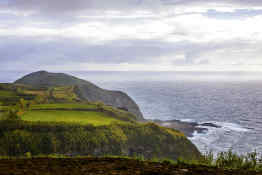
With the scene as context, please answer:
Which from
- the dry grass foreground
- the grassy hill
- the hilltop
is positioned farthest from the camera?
the hilltop

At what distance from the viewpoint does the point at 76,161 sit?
842cm

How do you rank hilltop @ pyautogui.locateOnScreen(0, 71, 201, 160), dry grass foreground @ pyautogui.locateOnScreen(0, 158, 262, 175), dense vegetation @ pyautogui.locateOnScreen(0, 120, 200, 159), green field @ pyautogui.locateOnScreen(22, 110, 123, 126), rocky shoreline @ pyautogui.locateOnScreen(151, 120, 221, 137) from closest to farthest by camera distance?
dry grass foreground @ pyautogui.locateOnScreen(0, 158, 262, 175) < dense vegetation @ pyautogui.locateOnScreen(0, 120, 200, 159) < hilltop @ pyautogui.locateOnScreen(0, 71, 201, 160) < green field @ pyautogui.locateOnScreen(22, 110, 123, 126) < rocky shoreline @ pyautogui.locateOnScreen(151, 120, 221, 137)

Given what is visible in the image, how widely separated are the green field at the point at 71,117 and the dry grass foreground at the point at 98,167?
41.4m

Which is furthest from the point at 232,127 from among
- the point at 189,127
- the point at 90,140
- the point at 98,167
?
the point at 98,167

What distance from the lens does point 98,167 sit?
7648 millimetres

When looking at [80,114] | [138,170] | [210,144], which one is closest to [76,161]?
[138,170]

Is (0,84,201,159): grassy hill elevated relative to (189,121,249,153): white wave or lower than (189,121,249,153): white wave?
elevated

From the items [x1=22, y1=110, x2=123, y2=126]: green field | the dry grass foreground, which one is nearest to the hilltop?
[x1=22, y1=110, x2=123, y2=126]: green field

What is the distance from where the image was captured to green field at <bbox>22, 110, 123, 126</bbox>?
5059cm

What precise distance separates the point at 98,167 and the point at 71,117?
50847mm

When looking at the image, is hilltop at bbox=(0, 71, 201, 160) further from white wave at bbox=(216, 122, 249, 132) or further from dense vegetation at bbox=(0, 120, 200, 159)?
white wave at bbox=(216, 122, 249, 132)

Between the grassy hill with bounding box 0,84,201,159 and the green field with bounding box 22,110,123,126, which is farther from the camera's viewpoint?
the green field with bounding box 22,110,123,126

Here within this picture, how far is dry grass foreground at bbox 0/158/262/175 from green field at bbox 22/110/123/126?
41.4m

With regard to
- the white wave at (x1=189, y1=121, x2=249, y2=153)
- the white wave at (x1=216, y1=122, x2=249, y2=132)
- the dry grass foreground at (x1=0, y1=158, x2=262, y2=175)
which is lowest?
A: the white wave at (x1=189, y1=121, x2=249, y2=153)
